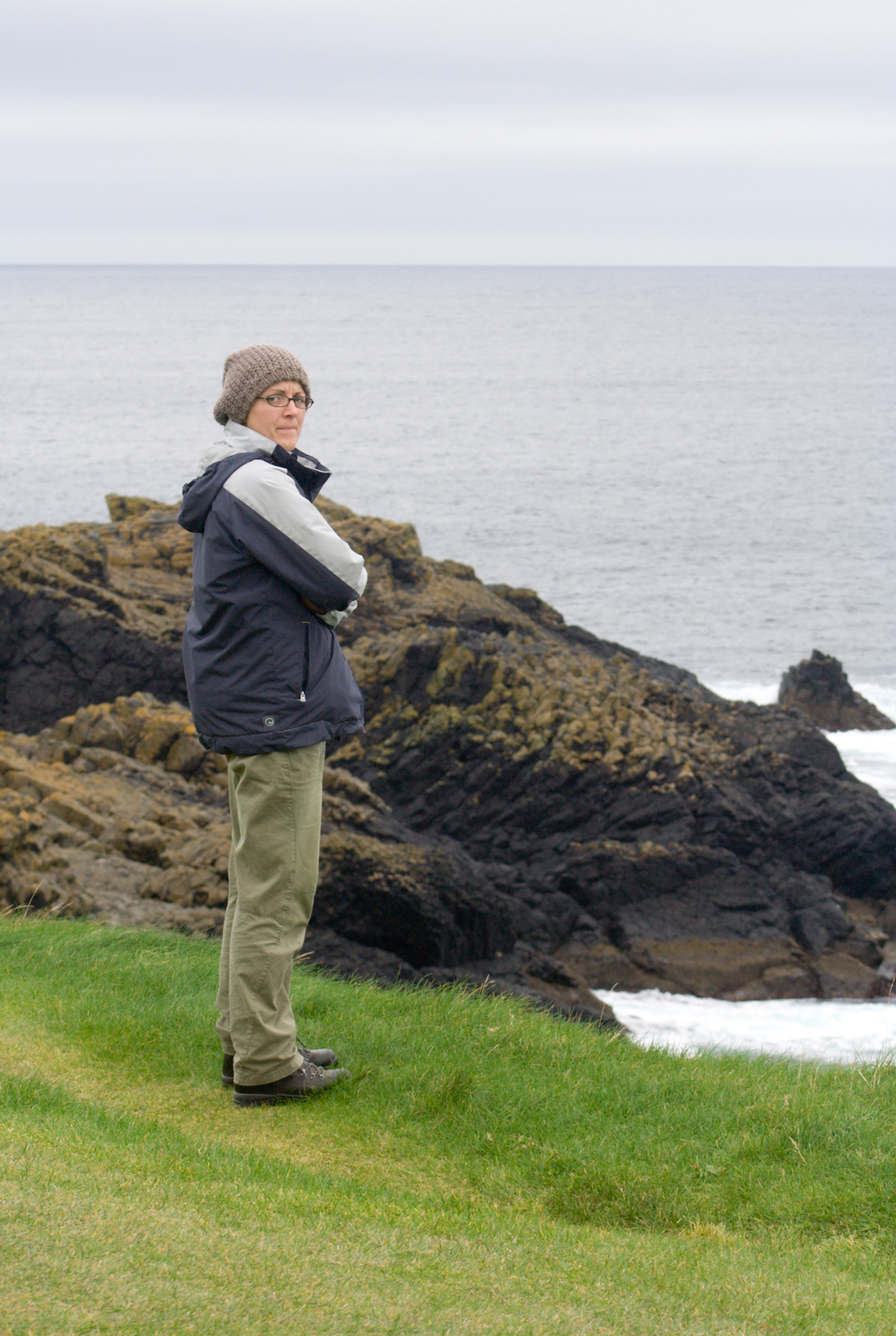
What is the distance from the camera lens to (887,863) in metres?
19.8

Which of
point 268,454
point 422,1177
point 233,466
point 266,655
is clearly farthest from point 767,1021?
point 233,466

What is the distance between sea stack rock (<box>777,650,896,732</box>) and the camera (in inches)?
1229

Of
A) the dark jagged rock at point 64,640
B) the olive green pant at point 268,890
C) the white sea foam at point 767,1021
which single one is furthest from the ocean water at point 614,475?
the olive green pant at point 268,890

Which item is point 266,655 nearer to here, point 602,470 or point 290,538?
point 290,538

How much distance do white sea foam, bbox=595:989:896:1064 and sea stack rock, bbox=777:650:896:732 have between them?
49.3 ft

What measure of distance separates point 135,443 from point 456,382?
58.2 m

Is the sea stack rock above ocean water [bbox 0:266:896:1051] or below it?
below

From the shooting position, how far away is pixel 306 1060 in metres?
7.18

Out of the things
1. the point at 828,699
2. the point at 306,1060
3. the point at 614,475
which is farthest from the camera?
the point at 614,475

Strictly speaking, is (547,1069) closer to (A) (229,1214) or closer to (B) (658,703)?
(A) (229,1214)

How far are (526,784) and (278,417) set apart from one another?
1261 cm

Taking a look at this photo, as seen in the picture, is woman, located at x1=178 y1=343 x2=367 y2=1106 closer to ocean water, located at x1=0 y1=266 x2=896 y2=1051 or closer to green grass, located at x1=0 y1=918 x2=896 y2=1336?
green grass, located at x1=0 y1=918 x2=896 y2=1336

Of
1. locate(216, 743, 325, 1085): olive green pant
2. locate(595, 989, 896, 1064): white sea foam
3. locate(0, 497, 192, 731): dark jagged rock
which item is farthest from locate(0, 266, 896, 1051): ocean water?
locate(216, 743, 325, 1085): olive green pant

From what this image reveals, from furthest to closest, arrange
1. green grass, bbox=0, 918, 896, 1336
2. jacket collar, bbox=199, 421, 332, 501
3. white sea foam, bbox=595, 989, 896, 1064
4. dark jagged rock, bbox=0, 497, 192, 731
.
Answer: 1. dark jagged rock, bbox=0, 497, 192, 731
2. white sea foam, bbox=595, 989, 896, 1064
3. jacket collar, bbox=199, 421, 332, 501
4. green grass, bbox=0, 918, 896, 1336
